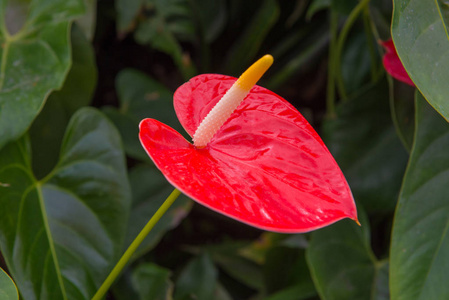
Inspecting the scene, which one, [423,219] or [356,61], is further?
[356,61]

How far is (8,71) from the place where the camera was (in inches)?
24.1

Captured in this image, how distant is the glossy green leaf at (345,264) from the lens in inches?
24.3

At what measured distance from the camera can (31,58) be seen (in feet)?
2.09

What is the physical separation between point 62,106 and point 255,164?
494mm

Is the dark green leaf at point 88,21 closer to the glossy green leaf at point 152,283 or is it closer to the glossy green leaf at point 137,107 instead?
the glossy green leaf at point 137,107

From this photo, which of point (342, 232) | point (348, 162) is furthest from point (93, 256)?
point (348, 162)

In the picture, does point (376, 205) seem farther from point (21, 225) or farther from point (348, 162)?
point (21, 225)

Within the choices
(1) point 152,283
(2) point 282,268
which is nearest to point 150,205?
(1) point 152,283

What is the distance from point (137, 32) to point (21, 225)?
0.59m

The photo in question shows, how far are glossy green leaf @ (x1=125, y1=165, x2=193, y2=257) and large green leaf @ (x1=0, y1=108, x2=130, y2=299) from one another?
185 mm

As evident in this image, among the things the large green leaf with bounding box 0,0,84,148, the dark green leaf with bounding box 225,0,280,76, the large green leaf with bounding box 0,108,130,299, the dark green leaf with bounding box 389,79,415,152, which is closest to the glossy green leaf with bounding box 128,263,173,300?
the large green leaf with bounding box 0,108,130,299

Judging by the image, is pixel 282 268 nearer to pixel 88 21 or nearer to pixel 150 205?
pixel 150 205

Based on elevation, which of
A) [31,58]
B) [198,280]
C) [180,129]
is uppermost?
[31,58]

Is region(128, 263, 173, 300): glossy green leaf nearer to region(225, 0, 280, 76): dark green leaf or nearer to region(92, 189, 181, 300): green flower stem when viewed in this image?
region(92, 189, 181, 300): green flower stem
